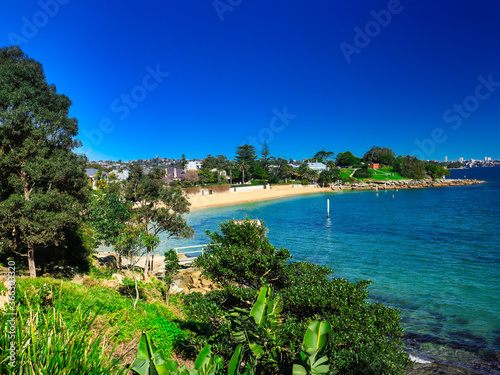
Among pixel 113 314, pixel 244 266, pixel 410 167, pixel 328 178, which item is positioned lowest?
pixel 113 314

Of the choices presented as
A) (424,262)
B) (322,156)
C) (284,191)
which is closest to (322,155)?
(322,156)

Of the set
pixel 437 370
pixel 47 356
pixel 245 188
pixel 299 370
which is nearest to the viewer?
pixel 299 370

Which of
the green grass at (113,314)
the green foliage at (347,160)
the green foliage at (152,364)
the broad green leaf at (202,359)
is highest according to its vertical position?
the green foliage at (347,160)

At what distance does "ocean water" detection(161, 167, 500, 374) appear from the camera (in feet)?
35.4

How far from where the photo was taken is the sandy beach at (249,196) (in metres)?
Answer: 58.7

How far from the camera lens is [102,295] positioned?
1010 centimetres

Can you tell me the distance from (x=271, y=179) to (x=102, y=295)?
262 feet

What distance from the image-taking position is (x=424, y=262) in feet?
65.5

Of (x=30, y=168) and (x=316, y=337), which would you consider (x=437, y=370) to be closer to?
(x=316, y=337)

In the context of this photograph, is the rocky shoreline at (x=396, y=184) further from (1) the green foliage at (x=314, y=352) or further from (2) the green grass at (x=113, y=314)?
(1) the green foliage at (x=314, y=352)

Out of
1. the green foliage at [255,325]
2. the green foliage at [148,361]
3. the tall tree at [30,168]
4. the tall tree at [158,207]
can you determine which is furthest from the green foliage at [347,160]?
the green foliage at [148,361]

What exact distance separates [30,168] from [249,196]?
5818 centimetres

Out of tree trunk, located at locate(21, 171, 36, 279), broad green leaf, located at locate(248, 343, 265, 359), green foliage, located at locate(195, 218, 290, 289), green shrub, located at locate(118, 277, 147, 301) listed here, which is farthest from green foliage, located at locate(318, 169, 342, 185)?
broad green leaf, located at locate(248, 343, 265, 359)

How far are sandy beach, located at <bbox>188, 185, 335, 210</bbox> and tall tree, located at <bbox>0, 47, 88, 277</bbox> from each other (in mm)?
35748
